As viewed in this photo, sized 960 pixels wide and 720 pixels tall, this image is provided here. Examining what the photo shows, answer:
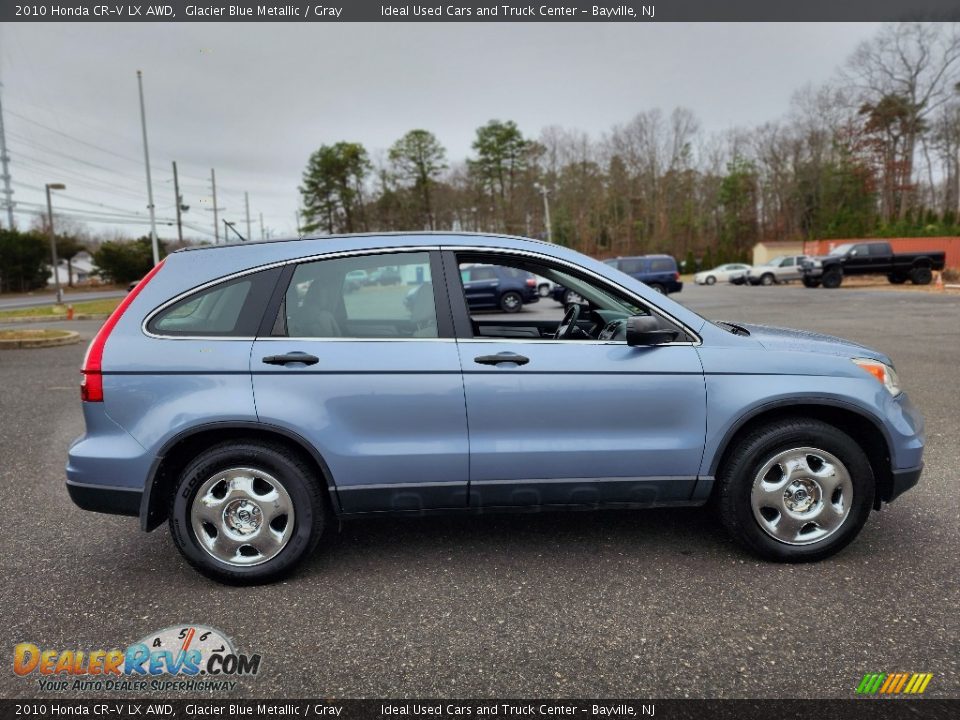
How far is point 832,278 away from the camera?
94.7ft

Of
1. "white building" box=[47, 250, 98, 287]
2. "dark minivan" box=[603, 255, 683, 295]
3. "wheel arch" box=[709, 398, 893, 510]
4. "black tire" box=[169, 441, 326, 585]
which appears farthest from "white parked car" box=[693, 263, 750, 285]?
"white building" box=[47, 250, 98, 287]

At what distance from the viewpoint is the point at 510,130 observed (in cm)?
6812

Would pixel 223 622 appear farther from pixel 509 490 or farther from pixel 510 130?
pixel 510 130

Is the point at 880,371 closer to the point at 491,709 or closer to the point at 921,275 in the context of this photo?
the point at 491,709

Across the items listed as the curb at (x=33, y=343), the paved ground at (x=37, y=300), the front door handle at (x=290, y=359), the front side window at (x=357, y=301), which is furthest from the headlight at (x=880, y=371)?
the paved ground at (x=37, y=300)

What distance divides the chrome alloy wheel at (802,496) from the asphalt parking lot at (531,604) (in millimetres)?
204

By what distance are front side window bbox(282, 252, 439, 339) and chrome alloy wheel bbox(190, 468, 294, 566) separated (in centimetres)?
77

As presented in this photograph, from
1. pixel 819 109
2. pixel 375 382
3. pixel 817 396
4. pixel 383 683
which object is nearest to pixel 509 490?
pixel 375 382

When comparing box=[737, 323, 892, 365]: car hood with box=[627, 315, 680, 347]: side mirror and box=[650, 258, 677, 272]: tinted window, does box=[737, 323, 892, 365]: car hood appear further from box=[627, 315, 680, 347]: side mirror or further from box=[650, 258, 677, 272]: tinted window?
box=[650, 258, 677, 272]: tinted window

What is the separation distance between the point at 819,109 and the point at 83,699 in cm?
7118

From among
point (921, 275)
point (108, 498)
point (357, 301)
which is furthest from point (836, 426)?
point (921, 275)

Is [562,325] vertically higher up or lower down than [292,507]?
higher up

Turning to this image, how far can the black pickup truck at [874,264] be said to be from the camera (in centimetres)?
2758

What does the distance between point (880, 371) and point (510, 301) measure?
18.0 metres
